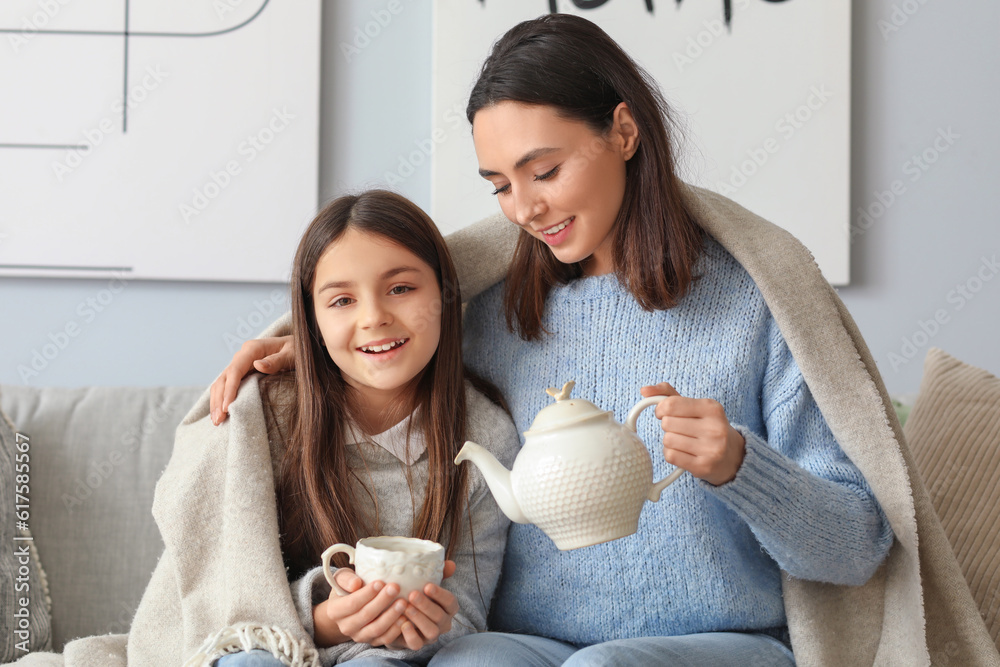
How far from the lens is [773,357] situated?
1148mm

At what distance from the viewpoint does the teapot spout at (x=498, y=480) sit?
0.90 meters

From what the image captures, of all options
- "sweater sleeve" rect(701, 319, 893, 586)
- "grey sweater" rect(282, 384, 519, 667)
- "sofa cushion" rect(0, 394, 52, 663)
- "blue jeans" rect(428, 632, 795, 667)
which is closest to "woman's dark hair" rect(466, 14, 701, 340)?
"sweater sleeve" rect(701, 319, 893, 586)

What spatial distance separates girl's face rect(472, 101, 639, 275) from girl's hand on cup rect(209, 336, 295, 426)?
0.41 metres

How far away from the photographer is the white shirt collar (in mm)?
1209

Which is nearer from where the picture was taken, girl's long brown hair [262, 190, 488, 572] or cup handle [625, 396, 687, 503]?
cup handle [625, 396, 687, 503]

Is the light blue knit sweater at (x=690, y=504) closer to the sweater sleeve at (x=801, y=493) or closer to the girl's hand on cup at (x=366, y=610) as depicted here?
the sweater sleeve at (x=801, y=493)

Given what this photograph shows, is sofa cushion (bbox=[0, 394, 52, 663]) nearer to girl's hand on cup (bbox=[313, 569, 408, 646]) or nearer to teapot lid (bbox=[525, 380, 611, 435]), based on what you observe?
girl's hand on cup (bbox=[313, 569, 408, 646])

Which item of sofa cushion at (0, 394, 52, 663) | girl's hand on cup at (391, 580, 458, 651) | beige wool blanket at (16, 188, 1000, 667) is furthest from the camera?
sofa cushion at (0, 394, 52, 663)

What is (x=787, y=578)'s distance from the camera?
1113 mm

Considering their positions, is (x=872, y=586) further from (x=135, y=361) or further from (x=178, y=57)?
(x=178, y=57)

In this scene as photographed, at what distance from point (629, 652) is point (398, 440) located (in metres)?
0.46

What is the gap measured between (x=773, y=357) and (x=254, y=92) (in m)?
1.30

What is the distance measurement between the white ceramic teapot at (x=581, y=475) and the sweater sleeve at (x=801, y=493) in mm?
131

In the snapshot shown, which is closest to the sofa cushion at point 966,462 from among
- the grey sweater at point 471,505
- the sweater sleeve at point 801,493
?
the sweater sleeve at point 801,493
